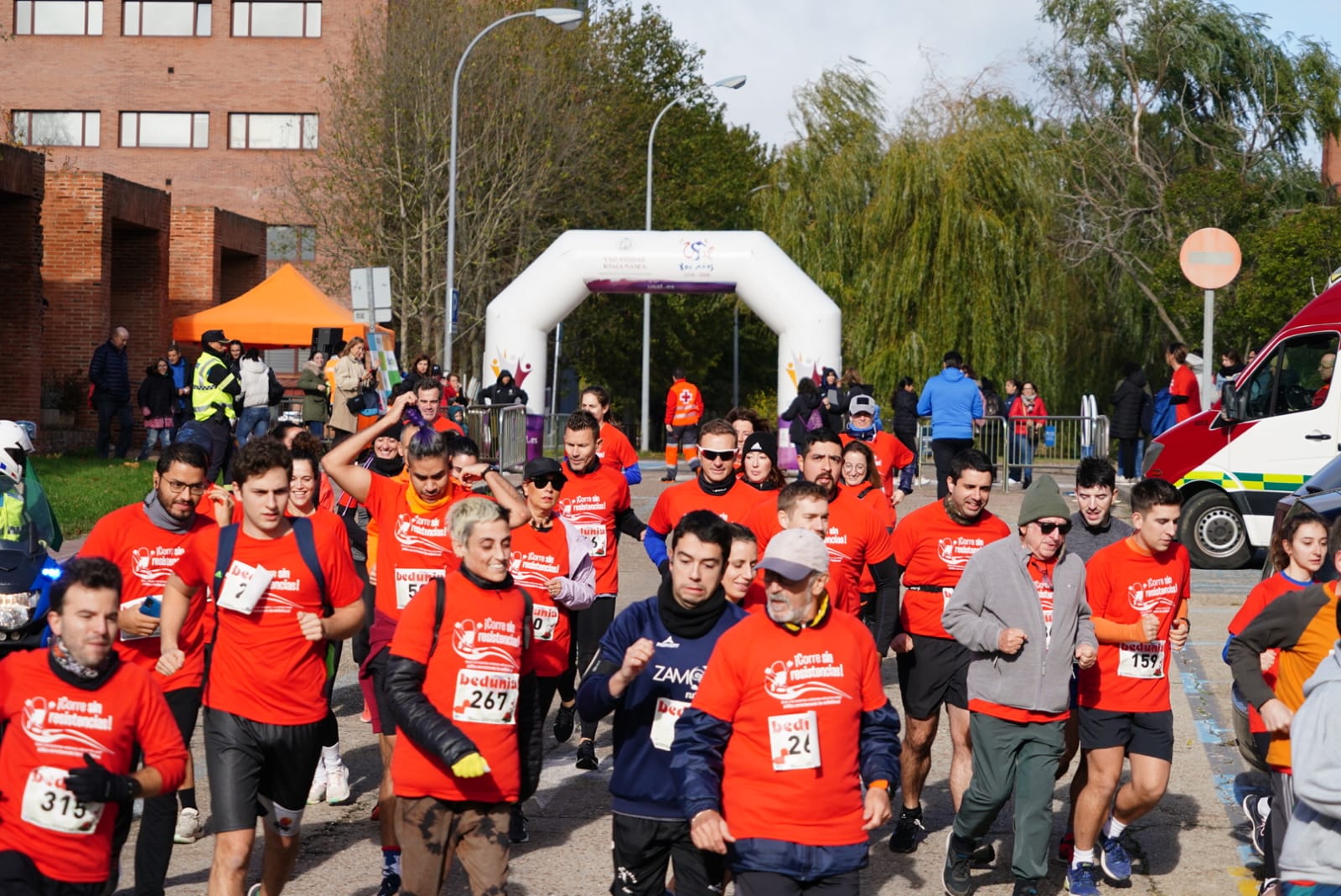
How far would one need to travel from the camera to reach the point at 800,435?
79.5 feet

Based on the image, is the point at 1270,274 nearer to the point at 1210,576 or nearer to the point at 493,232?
the point at 1210,576

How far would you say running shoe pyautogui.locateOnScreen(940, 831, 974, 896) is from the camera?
269 inches

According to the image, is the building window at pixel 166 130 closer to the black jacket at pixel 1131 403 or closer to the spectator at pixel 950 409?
the spectator at pixel 950 409

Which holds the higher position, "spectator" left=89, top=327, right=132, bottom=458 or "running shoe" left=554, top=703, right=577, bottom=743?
"spectator" left=89, top=327, right=132, bottom=458

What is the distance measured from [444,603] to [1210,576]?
44.6 feet


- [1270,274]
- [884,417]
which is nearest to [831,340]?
[1270,274]

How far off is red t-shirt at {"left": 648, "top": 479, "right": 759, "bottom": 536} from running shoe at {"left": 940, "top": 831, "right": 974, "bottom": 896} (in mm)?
2195

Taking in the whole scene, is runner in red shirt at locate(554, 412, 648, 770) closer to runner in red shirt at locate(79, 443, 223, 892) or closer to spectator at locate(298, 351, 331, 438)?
runner in red shirt at locate(79, 443, 223, 892)

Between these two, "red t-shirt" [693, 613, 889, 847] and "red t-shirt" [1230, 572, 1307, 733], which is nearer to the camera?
"red t-shirt" [693, 613, 889, 847]

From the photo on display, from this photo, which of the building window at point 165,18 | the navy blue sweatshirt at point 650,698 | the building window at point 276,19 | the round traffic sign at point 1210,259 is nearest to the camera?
the navy blue sweatshirt at point 650,698

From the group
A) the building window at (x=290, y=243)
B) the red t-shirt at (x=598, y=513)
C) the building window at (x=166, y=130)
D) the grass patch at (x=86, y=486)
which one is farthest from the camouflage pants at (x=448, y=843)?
the building window at (x=166, y=130)

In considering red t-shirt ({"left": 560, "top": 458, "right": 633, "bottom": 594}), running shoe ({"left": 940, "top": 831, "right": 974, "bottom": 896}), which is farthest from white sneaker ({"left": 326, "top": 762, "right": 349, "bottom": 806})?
running shoe ({"left": 940, "top": 831, "right": 974, "bottom": 896})

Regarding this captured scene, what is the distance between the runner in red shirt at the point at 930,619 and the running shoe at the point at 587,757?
6.20ft

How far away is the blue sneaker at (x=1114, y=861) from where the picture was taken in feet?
23.5
